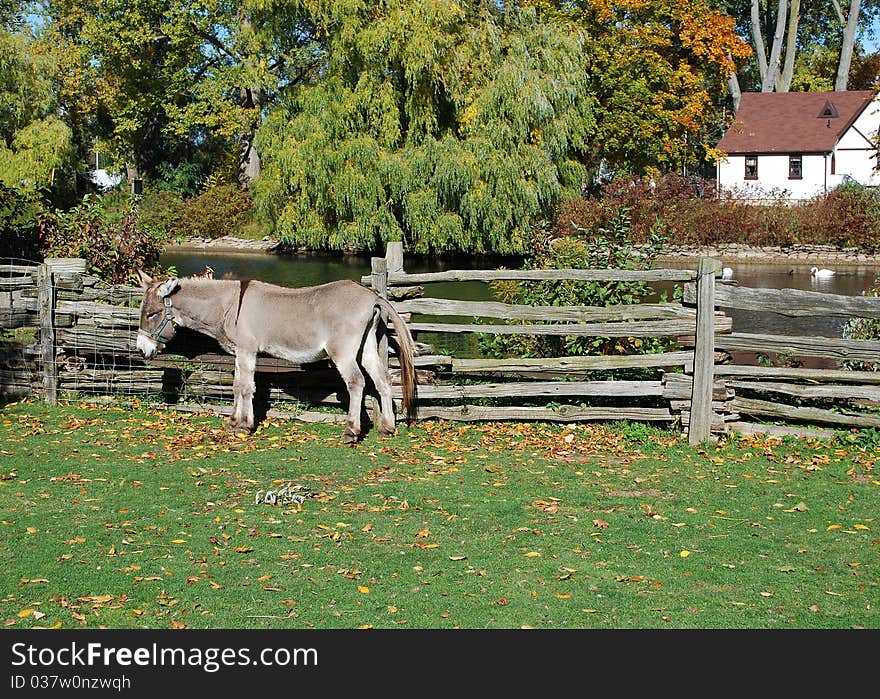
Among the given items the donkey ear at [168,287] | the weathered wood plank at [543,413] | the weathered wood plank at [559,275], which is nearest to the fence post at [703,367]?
the weathered wood plank at [559,275]

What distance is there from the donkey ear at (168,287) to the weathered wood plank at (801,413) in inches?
236

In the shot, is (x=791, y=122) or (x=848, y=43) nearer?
(x=791, y=122)

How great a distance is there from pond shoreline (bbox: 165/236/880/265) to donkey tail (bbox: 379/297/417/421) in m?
27.4

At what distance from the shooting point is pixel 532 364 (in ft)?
34.9

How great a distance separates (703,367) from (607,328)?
1.05 m

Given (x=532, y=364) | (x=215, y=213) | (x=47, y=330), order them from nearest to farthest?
(x=532, y=364), (x=47, y=330), (x=215, y=213)

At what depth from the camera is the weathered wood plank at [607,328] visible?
9.99m

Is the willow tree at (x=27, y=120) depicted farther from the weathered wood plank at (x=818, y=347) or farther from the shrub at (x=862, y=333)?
the weathered wood plank at (x=818, y=347)

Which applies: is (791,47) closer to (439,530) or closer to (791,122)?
(791,122)

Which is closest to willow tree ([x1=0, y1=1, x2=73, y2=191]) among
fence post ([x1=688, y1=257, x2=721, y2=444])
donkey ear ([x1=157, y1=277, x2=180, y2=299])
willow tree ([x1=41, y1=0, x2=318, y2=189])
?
willow tree ([x1=41, y1=0, x2=318, y2=189])

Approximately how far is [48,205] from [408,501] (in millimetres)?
14104

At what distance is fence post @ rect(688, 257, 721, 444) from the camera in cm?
986

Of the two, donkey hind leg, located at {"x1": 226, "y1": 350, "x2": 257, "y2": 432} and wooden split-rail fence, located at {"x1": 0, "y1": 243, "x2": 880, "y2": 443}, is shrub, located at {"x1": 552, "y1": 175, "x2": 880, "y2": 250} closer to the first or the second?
wooden split-rail fence, located at {"x1": 0, "y1": 243, "x2": 880, "y2": 443}

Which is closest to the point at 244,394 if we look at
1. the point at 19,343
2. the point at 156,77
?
the point at 19,343
